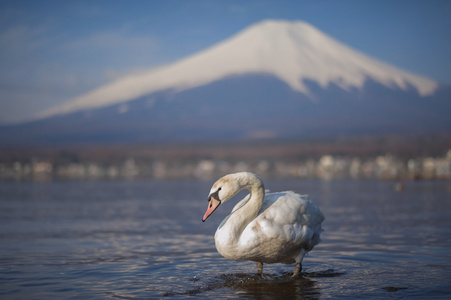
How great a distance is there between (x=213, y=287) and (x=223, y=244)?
697 mm

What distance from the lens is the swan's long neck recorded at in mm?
9766

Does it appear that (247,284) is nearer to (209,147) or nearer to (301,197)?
(301,197)

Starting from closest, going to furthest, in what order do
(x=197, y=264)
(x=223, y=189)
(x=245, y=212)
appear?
(x=223, y=189) → (x=245, y=212) → (x=197, y=264)

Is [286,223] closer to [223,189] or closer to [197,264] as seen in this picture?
[223,189]

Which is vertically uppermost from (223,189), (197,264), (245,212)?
(223,189)

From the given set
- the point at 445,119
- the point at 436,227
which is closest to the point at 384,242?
the point at 436,227

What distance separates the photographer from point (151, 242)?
48.2 ft

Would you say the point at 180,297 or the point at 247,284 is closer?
the point at 180,297

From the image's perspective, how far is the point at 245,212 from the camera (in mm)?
9875

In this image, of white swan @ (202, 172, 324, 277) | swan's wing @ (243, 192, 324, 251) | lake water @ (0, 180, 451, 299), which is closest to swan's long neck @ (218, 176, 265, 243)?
white swan @ (202, 172, 324, 277)

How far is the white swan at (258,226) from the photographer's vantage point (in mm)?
9688

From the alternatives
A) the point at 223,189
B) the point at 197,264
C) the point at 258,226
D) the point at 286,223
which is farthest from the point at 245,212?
the point at 197,264

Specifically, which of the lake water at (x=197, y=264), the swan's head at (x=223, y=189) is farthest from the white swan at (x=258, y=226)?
the lake water at (x=197, y=264)

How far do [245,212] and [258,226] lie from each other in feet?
1.05
